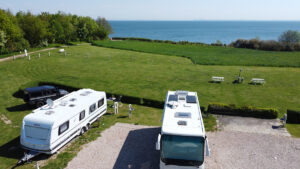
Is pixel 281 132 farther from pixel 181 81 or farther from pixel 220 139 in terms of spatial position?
pixel 181 81

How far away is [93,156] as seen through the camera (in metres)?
13.6

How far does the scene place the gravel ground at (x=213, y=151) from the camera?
42.2 ft

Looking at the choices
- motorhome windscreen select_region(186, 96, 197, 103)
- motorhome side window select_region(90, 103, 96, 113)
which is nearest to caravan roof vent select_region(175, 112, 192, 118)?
motorhome windscreen select_region(186, 96, 197, 103)

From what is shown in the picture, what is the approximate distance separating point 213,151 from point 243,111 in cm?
704

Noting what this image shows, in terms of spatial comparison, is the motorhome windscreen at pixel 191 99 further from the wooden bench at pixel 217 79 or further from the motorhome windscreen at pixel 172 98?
the wooden bench at pixel 217 79

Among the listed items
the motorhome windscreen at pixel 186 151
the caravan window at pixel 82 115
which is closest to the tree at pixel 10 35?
the caravan window at pixel 82 115

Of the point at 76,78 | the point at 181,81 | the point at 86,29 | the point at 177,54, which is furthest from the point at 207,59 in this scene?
the point at 86,29

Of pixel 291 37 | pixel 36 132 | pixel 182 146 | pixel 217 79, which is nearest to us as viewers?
pixel 182 146

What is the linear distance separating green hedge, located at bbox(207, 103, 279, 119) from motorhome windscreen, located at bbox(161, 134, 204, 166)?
1106 cm

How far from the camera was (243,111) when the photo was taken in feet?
63.9

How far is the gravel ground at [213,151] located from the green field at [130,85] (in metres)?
1.25

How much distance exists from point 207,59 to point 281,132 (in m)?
31.8

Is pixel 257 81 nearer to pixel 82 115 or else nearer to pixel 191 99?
pixel 191 99

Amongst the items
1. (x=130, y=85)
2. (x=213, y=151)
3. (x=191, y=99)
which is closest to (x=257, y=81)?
(x=130, y=85)
